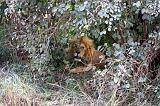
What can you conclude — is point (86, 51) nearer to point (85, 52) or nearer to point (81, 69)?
point (85, 52)

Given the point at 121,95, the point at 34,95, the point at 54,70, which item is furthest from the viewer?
the point at 54,70

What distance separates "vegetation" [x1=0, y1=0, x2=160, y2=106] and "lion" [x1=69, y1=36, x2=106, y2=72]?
0.08 meters

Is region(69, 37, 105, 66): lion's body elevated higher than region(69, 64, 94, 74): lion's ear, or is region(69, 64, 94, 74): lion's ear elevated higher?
region(69, 37, 105, 66): lion's body

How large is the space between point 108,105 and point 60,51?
3.85ft

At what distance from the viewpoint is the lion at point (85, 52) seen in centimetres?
447

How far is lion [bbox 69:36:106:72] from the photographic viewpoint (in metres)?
4.47

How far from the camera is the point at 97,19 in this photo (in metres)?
3.58

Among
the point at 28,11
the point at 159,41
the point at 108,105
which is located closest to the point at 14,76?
the point at 28,11

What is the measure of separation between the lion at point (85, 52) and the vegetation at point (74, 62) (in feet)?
0.28

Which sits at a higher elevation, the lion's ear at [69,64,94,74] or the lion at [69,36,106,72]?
the lion at [69,36,106,72]

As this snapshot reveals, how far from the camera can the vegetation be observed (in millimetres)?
3652

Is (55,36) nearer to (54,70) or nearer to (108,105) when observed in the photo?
(54,70)

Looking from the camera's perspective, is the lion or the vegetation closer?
the vegetation

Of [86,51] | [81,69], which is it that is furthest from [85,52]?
[81,69]
